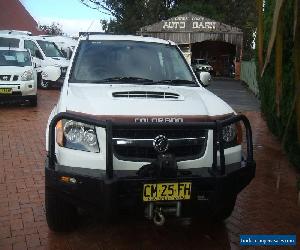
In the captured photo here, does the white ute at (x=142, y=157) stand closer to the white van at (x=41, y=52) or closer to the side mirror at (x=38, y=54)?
the side mirror at (x=38, y=54)

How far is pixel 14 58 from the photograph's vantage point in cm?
1256

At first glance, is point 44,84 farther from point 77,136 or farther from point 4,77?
point 77,136

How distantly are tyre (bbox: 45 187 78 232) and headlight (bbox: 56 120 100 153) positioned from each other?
0.48 metres

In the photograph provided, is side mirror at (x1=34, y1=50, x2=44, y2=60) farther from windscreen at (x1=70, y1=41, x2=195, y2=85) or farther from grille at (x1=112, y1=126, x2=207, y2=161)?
grille at (x1=112, y1=126, x2=207, y2=161)

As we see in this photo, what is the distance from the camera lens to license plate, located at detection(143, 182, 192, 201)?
3236mm

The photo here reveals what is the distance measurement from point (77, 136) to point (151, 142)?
640 mm

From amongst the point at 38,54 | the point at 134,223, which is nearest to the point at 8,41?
the point at 38,54

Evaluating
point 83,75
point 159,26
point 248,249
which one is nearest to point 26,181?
point 83,75

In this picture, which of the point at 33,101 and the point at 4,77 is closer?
the point at 4,77

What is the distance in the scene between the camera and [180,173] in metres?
3.39

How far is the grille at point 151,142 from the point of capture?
339cm

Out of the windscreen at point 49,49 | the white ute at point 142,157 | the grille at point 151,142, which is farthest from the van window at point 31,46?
the grille at point 151,142

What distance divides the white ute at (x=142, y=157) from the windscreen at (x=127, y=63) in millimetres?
718

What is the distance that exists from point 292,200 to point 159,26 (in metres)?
25.1
